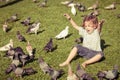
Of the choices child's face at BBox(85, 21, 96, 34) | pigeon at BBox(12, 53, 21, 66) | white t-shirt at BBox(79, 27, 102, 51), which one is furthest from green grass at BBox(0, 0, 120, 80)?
child's face at BBox(85, 21, 96, 34)

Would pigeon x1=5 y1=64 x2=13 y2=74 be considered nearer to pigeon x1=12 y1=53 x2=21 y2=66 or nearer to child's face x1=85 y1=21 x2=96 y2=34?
pigeon x1=12 y1=53 x2=21 y2=66

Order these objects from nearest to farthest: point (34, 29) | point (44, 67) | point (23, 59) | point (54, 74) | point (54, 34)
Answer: point (54, 74), point (44, 67), point (23, 59), point (34, 29), point (54, 34)

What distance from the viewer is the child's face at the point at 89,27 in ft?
29.9

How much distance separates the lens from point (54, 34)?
1186 centimetres

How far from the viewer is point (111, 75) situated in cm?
761

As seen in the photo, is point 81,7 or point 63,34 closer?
point 63,34

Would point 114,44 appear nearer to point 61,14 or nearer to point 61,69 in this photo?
point 61,69

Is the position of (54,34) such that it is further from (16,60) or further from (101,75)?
(101,75)

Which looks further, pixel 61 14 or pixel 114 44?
pixel 61 14

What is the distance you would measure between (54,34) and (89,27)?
288 cm

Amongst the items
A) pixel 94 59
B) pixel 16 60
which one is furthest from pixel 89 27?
pixel 16 60

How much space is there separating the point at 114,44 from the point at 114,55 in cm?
99

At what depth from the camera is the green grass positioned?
8945mm

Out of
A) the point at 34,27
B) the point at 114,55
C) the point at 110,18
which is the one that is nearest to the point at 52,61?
the point at 114,55
